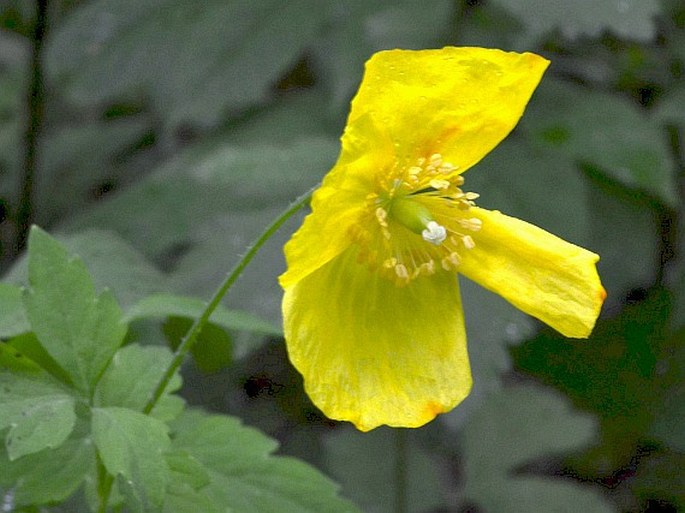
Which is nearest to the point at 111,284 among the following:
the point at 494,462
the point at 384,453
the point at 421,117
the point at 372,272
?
the point at 372,272

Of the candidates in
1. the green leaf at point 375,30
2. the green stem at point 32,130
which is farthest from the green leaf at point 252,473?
the green stem at point 32,130

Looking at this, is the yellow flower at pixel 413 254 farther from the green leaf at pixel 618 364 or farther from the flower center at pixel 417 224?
the green leaf at pixel 618 364

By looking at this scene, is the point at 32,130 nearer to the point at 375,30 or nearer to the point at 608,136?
the point at 375,30

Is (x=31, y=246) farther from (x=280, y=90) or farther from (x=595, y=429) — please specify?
(x=280, y=90)

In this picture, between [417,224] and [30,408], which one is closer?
[30,408]

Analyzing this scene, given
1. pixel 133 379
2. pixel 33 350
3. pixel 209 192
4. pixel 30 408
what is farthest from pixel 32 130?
pixel 30 408

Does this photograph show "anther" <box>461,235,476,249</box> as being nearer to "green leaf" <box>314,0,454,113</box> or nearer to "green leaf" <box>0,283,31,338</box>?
"green leaf" <box>0,283,31,338</box>

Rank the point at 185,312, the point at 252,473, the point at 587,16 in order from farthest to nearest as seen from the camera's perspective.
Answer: the point at 587,16
the point at 185,312
the point at 252,473
